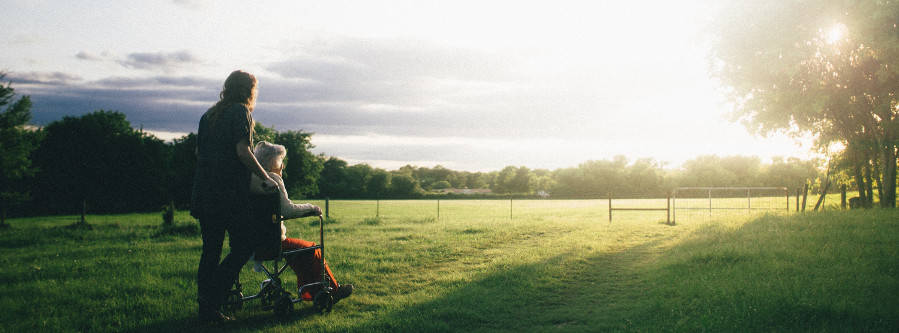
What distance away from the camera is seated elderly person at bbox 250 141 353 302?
473 cm

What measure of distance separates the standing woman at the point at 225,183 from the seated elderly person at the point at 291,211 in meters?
0.21

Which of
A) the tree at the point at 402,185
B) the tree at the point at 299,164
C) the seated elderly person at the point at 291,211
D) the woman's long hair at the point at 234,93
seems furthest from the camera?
the tree at the point at 402,185

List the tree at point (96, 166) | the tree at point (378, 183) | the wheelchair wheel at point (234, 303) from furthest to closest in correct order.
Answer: the tree at point (378, 183) < the tree at point (96, 166) < the wheelchair wheel at point (234, 303)

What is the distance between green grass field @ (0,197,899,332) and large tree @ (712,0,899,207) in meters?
5.49

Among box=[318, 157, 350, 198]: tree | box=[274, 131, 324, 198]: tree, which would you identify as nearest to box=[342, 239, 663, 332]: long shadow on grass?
box=[274, 131, 324, 198]: tree

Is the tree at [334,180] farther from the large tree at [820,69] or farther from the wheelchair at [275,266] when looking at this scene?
the wheelchair at [275,266]

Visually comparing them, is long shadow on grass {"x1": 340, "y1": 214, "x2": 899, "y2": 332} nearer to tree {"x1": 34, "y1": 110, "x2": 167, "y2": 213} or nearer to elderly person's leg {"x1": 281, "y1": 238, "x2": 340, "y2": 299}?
elderly person's leg {"x1": 281, "y1": 238, "x2": 340, "y2": 299}

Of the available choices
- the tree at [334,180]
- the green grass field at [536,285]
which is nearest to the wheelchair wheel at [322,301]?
the green grass field at [536,285]

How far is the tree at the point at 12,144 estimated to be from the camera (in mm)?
26281

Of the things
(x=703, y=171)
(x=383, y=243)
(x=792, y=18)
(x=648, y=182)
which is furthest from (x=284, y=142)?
(x=703, y=171)

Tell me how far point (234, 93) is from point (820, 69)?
63.4 ft

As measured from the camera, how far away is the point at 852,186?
23578 millimetres

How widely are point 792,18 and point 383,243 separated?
14.1m

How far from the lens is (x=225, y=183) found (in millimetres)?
4297
